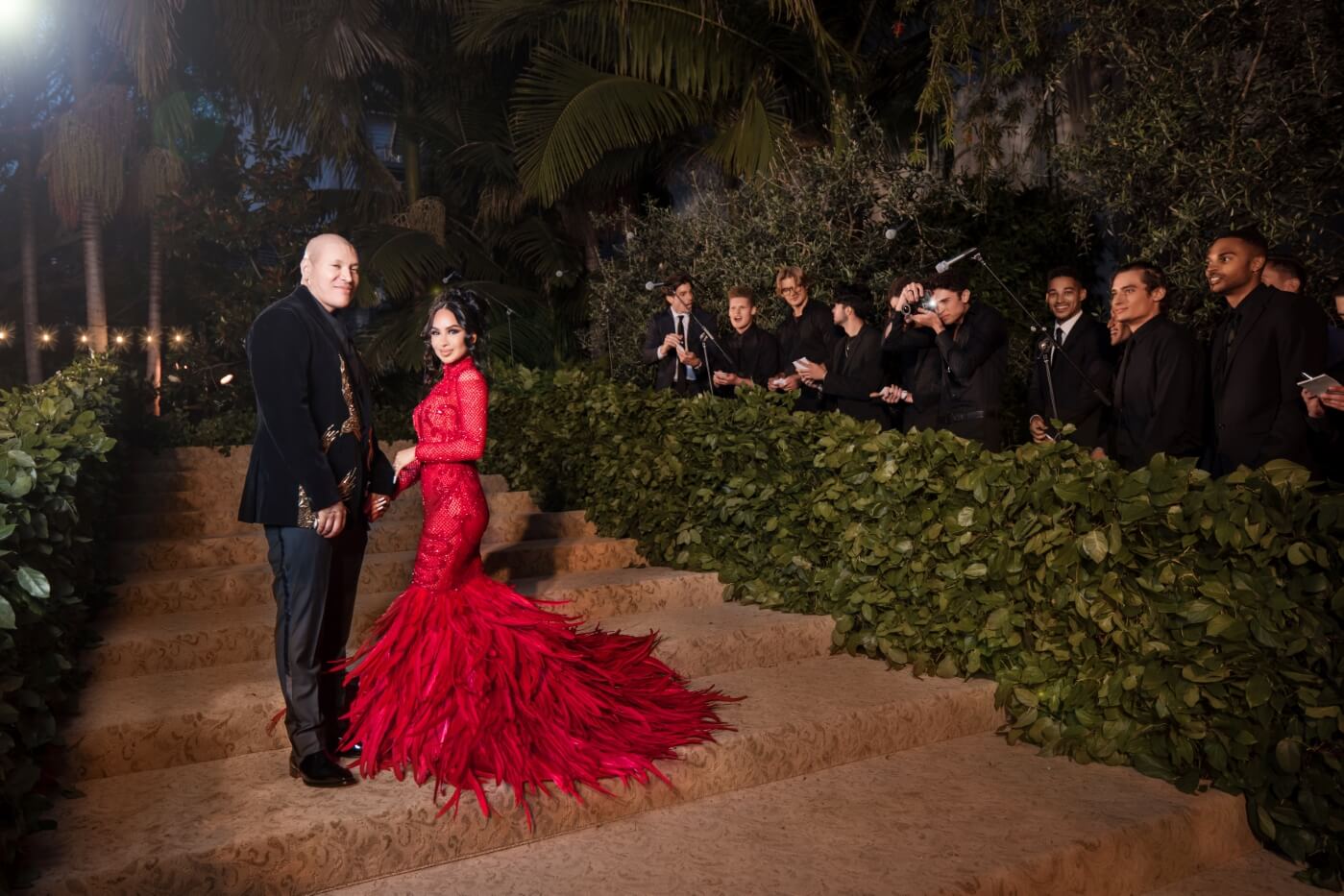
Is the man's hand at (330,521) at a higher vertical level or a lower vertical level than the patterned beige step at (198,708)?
higher

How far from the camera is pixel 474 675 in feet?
11.8

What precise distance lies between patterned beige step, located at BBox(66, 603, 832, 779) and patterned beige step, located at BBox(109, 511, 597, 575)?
168 cm

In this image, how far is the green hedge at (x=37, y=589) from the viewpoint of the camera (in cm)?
280

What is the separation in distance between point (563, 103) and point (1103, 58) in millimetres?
6169

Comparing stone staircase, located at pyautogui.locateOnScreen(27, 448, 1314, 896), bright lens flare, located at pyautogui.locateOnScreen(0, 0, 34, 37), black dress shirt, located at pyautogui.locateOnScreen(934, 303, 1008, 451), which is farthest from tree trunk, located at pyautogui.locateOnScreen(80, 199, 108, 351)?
black dress shirt, located at pyautogui.locateOnScreen(934, 303, 1008, 451)

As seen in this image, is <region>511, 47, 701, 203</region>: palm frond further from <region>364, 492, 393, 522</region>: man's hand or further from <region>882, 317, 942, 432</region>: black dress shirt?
<region>364, 492, 393, 522</region>: man's hand

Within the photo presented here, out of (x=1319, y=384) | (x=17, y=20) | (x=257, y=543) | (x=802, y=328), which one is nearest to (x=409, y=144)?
(x=17, y=20)

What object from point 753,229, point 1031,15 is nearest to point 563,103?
point 753,229

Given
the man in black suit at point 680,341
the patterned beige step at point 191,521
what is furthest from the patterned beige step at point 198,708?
the man in black suit at point 680,341

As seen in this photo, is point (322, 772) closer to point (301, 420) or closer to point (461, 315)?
point (301, 420)

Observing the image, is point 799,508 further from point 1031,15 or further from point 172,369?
point 172,369

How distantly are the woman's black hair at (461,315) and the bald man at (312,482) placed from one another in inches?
22.5

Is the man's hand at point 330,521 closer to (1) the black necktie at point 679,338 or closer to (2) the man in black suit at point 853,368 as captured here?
(2) the man in black suit at point 853,368

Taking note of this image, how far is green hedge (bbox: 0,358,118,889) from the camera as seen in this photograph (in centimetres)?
280
